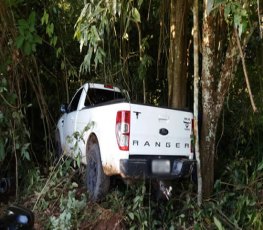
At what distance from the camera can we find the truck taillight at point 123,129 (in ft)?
19.0

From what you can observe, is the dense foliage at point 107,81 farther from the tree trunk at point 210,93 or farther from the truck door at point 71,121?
the truck door at point 71,121

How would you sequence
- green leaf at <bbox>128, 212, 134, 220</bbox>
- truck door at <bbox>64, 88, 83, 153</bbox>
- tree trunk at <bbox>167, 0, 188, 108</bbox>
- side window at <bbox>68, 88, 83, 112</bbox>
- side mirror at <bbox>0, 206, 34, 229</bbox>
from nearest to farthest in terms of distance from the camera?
side mirror at <bbox>0, 206, 34, 229</bbox> < green leaf at <bbox>128, 212, 134, 220</bbox> < tree trunk at <bbox>167, 0, 188, 108</bbox> < truck door at <bbox>64, 88, 83, 153</bbox> < side window at <bbox>68, 88, 83, 112</bbox>

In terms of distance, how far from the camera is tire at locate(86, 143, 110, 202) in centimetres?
649

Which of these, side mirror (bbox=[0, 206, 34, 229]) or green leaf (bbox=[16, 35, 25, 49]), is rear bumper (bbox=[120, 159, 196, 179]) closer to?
side mirror (bbox=[0, 206, 34, 229])

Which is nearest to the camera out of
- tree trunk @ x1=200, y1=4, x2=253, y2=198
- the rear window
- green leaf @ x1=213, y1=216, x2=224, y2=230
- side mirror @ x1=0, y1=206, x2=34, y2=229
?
side mirror @ x1=0, y1=206, x2=34, y2=229

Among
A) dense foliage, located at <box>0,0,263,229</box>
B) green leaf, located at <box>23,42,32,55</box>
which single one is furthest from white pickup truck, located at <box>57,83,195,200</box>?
green leaf, located at <box>23,42,32,55</box>

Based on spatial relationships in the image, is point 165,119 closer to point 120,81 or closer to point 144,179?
point 144,179

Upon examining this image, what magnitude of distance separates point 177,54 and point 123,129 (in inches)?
84.9

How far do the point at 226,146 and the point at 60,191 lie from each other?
126 inches

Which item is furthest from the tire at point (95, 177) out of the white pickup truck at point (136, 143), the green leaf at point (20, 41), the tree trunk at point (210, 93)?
the green leaf at point (20, 41)

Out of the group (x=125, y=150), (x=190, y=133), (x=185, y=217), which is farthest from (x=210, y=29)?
(x=185, y=217)

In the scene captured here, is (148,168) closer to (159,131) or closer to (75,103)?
(159,131)

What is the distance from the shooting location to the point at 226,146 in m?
8.66

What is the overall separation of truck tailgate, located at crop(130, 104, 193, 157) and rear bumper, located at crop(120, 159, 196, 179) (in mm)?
124
